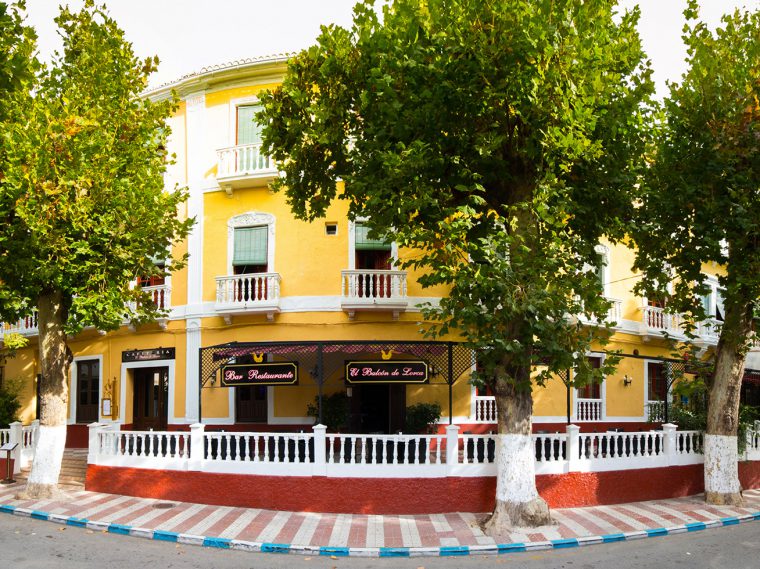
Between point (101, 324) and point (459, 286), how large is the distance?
7614 millimetres

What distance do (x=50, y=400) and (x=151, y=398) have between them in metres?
5.23

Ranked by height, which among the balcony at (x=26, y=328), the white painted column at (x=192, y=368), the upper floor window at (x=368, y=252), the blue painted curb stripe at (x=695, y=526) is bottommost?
the blue painted curb stripe at (x=695, y=526)

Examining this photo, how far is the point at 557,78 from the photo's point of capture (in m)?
10.3

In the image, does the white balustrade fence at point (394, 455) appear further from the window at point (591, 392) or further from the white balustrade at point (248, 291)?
the window at point (591, 392)

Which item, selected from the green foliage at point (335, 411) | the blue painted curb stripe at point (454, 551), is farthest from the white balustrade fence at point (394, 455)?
the blue painted curb stripe at point (454, 551)

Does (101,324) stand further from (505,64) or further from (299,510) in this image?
(505,64)

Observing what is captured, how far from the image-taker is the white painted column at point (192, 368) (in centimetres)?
1780

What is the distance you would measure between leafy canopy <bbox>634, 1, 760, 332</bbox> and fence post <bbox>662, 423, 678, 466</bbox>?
2597 millimetres

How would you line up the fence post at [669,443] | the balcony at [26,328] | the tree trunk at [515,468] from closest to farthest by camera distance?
the tree trunk at [515,468]
the fence post at [669,443]
the balcony at [26,328]

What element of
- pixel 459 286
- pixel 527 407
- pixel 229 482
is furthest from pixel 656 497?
pixel 229 482

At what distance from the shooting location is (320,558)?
10312mm

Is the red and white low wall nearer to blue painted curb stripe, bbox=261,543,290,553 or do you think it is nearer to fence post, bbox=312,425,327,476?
fence post, bbox=312,425,327,476

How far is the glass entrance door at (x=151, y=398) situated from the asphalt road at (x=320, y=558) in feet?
24.8

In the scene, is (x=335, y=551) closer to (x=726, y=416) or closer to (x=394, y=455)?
(x=394, y=455)
